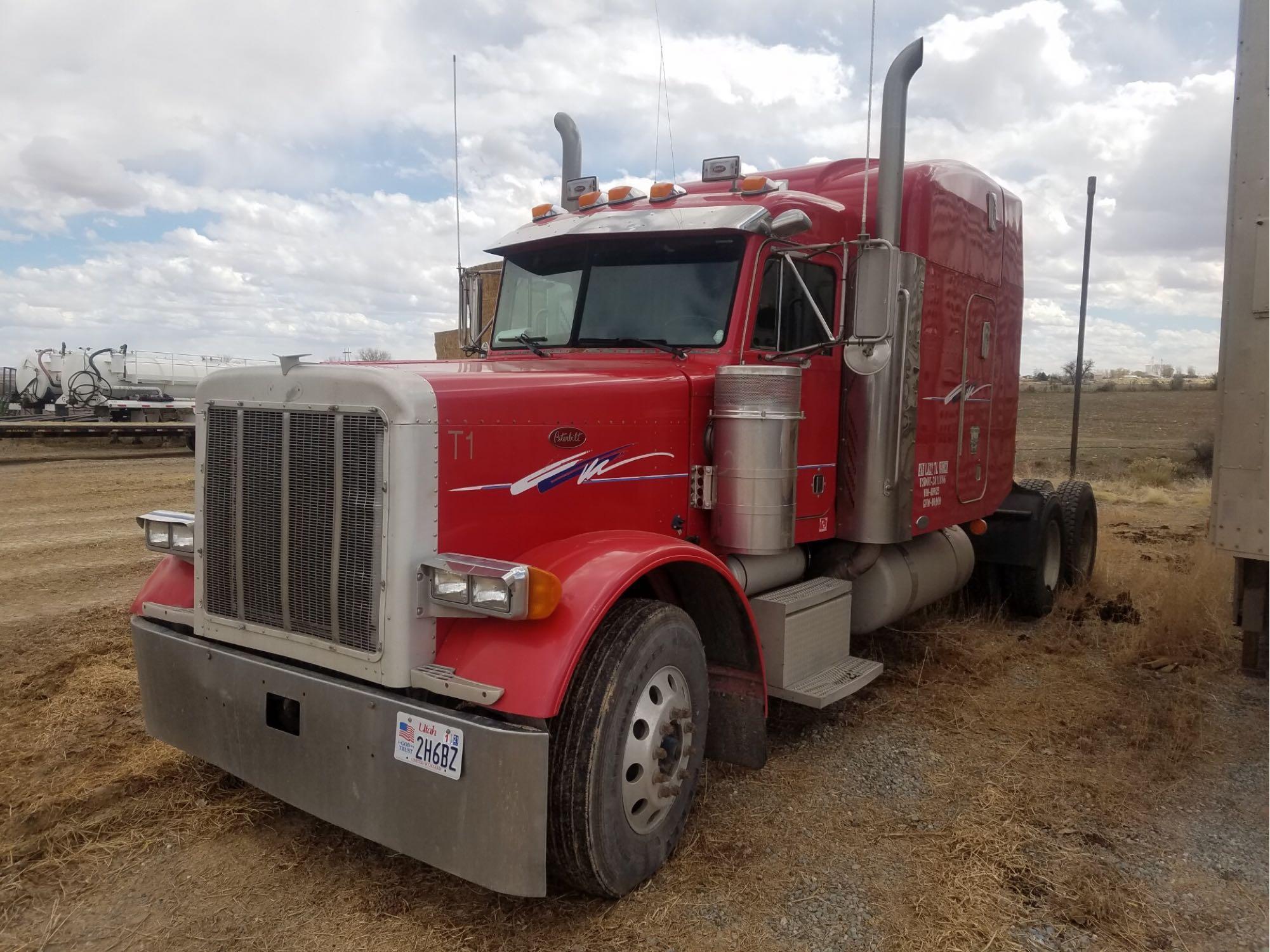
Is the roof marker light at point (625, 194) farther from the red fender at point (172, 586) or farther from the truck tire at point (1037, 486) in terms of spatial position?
the truck tire at point (1037, 486)

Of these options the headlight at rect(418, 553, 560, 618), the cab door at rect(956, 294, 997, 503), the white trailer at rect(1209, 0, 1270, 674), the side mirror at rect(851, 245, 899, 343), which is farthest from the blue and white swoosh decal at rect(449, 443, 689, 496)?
A: the white trailer at rect(1209, 0, 1270, 674)

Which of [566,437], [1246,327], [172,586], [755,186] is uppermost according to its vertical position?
[755,186]

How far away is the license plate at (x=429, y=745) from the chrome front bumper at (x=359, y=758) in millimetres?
19

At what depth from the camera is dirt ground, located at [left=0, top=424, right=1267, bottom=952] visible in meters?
3.04

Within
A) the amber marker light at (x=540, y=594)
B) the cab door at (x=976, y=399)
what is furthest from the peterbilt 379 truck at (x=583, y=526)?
the cab door at (x=976, y=399)

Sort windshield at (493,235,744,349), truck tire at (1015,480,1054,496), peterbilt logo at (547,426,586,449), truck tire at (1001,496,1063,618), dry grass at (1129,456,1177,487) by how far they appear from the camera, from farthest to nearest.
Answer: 1. dry grass at (1129,456,1177,487)
2. truck tire at (1015,480,1054,496)
3. truck tire at (1001,496,1063,618)
4. windshield at (493,235,744,349)
5. peterbilt logo at (547,426,586,449)

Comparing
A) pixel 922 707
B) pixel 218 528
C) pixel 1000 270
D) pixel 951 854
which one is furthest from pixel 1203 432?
pixel 218 528

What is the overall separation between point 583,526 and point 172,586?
Answer: 68.1 inches

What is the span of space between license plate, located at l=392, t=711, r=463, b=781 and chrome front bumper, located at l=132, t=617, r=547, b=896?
0.02 metres

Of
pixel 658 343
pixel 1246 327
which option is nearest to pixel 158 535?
pixel 658 343

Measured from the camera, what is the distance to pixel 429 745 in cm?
288

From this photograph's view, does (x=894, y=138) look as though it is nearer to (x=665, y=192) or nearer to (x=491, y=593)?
(x=665, y=192)

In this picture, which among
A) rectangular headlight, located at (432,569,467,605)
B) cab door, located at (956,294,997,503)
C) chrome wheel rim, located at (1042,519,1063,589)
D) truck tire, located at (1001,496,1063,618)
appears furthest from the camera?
chrome wheel rim, located at (1042,519,1063,589)

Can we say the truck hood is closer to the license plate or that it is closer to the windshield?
the windshield
